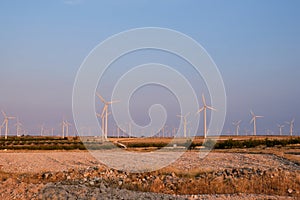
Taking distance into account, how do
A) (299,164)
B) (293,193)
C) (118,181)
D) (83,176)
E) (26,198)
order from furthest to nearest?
(299,164) → (83,176) → (118,181) → (293,193) → (26,198)

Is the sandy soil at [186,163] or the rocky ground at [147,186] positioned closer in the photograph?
the rocky ground at [147,186]

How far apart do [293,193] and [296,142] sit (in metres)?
58.1

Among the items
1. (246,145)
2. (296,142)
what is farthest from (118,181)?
(296,142)

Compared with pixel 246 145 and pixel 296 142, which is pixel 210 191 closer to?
pixel 246 145

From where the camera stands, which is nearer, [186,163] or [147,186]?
[147,186]

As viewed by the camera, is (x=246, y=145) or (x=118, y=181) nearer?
(x=118, y=181)

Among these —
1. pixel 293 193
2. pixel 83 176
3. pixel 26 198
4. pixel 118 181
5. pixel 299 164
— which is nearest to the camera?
pixel 26 198

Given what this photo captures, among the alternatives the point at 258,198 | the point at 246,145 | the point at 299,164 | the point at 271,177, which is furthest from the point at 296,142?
the point at 258,198

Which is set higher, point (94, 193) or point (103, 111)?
point (103, 111)

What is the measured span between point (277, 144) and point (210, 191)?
183 ft

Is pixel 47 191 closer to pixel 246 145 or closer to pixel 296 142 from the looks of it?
pixel 246 145

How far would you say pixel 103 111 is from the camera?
5388 centimetres

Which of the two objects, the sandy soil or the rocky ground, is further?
the sandy soil

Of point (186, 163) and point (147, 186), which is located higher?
point (186, 163)
